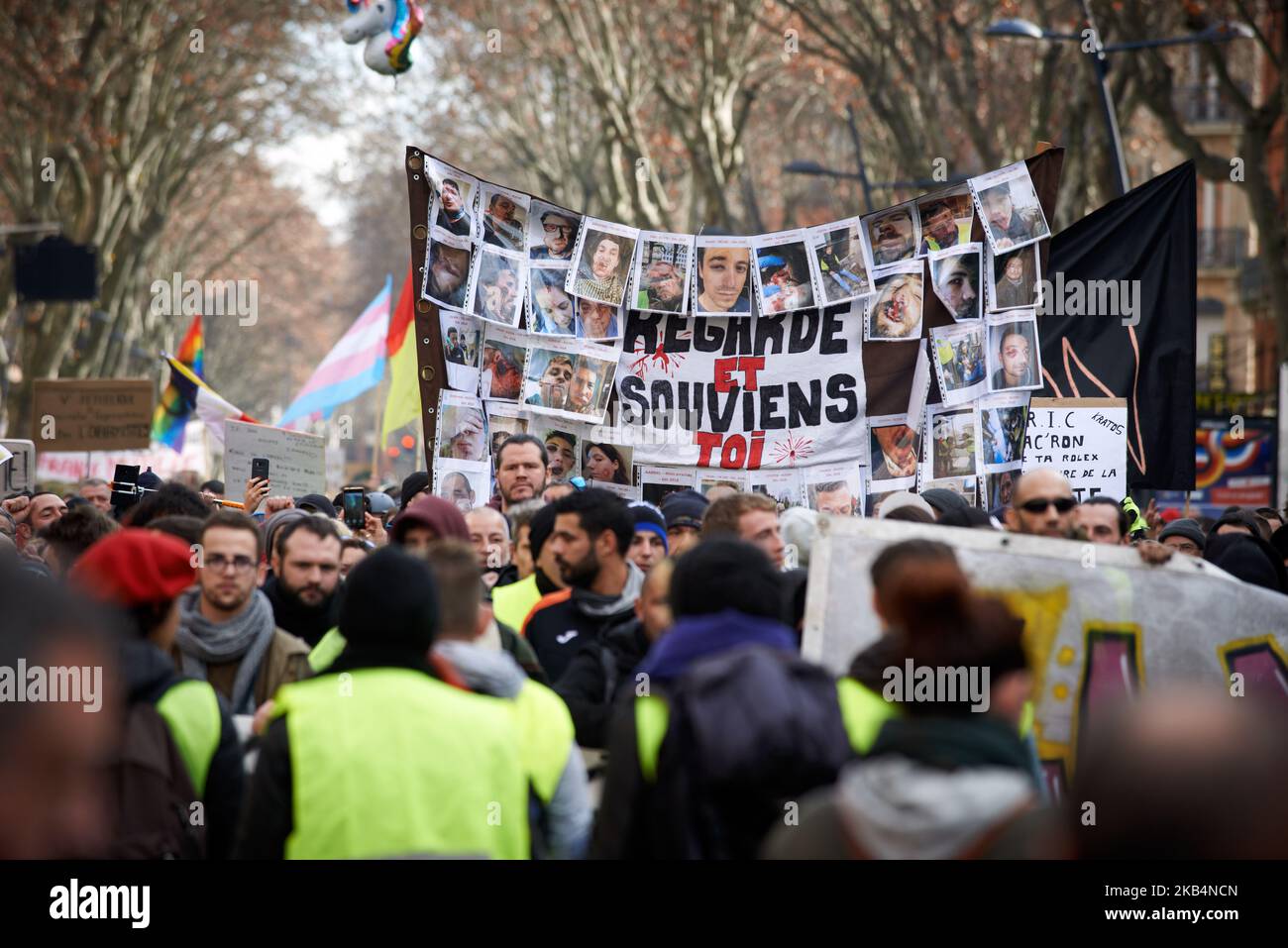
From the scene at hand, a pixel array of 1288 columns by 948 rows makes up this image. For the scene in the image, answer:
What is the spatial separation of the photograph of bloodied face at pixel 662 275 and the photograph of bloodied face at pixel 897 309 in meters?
0.93

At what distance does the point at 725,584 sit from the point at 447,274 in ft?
15.3

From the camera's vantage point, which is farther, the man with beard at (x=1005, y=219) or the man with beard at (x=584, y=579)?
the man with beard at (x=1005, y=219)

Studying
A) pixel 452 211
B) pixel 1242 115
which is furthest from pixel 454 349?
pixel 1242 115

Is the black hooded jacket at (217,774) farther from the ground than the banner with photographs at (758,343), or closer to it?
closer to it

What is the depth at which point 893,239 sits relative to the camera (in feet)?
27.2

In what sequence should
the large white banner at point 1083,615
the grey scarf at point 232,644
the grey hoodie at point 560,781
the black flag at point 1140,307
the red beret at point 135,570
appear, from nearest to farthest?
the grey hoodie at point 560,781, the red beret at point 135,570, the large white banner at point 1083,615, the grey scarf at point 232,644, the black flag at point 1140,307

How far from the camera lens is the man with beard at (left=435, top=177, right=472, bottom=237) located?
7938 millimetres

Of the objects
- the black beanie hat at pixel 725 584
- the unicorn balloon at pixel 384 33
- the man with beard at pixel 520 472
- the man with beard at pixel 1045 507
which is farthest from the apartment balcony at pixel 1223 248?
the black beanie hat at pixel 725 584

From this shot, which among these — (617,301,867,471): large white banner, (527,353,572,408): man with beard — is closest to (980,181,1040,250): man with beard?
(617,301,867,471): large white banner

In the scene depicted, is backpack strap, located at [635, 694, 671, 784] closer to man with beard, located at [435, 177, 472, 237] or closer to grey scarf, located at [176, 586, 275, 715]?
grey scarf, located at [176, 586, 275, 715]

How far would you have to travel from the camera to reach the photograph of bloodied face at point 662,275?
8273mm

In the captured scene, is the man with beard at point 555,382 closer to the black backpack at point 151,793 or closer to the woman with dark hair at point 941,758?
the black backpack at point 151,793
